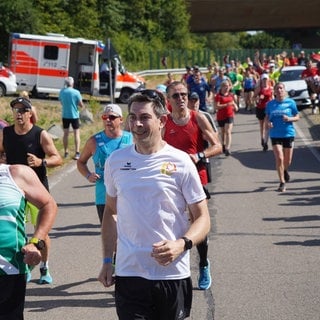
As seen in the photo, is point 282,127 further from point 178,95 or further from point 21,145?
point 21,145

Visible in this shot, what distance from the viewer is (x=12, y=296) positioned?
4.89 meters

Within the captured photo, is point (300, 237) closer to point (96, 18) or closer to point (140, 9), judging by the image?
point (96, 18)

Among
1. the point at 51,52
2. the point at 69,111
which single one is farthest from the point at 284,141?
the point at 51,52

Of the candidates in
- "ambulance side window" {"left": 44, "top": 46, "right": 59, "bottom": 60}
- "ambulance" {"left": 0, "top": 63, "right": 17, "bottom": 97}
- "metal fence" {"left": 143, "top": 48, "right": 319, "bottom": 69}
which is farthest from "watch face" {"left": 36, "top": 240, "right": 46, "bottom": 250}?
"metal fence" {"left": 143, "top": 48, "right": 319, "bottom": 69}

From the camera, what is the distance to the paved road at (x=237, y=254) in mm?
7523

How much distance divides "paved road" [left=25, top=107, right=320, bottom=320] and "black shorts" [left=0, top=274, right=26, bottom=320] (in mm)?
2410

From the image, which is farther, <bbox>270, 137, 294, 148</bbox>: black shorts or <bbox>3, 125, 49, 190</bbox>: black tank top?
<bbox>270, 137, 294, 148</bbox>: black shorts

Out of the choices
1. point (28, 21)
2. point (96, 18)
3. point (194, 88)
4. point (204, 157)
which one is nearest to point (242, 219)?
point (204, 157)

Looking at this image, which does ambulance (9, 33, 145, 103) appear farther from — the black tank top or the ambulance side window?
the black tank top

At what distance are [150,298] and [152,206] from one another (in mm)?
504

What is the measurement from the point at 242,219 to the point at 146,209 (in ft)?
23.8

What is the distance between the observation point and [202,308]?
A: 745 centimetres

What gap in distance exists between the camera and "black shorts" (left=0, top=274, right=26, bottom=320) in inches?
191

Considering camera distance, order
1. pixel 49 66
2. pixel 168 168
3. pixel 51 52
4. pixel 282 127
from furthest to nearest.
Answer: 1. pixel 51 52
2. pixel 49 66
3. pixel 282 127
4. pixel 168 168
